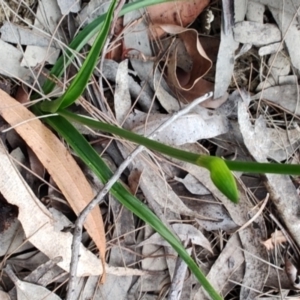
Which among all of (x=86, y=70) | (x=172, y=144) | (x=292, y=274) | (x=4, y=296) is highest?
(x=86, y=70)

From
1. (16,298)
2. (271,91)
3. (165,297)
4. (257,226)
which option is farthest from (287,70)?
(16,298)

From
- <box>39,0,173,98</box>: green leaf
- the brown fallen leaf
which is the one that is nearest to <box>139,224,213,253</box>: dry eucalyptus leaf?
the brown fallen leaf

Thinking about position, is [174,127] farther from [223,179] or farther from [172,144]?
[223,179]

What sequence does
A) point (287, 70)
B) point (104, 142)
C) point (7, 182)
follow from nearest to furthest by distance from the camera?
1. point (7, 182)
2. point (104, 142)
3. point (287, 70)

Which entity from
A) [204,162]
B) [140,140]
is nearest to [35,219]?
[140,140]

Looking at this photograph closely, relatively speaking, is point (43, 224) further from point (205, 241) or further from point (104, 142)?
point (205, 241)

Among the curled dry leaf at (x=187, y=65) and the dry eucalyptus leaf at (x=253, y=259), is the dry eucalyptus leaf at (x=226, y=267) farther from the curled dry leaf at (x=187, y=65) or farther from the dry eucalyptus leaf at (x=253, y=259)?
the curled dry leaf at (x=187, y=65)
